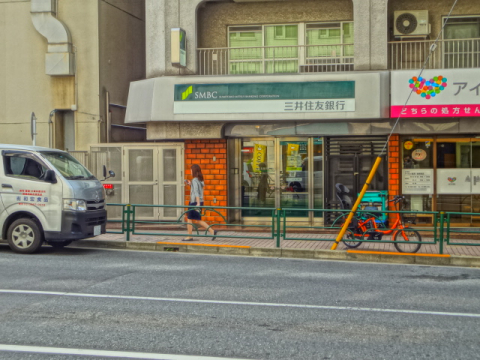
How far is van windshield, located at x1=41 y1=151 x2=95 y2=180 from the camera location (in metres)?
12.6

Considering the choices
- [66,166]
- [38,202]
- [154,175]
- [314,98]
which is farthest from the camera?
[154,175]

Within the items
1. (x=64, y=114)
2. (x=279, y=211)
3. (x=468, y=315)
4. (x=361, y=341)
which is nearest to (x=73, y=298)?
(x=361, y=341)

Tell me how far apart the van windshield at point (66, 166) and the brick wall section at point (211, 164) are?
4.84m

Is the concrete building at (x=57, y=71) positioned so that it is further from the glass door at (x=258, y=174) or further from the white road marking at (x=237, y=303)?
the white road marking at (x=237, y=303)

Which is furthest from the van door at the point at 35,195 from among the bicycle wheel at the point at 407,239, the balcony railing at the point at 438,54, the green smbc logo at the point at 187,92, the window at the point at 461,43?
the window at the point at 461,43

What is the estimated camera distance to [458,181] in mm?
16859

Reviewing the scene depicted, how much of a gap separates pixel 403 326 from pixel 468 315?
1.09 metres

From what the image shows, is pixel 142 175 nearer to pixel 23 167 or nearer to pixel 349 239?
pixel 23 167

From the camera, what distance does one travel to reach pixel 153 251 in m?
13.6

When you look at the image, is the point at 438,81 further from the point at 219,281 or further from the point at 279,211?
the point at 219,281

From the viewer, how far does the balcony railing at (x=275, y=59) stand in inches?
698

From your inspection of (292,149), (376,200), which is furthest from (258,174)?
(376,200)

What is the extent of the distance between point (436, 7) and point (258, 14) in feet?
15.9

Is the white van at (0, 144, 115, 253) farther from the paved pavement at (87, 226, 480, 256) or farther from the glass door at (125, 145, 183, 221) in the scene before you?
the glass door at (125, 145, 183, 221)
